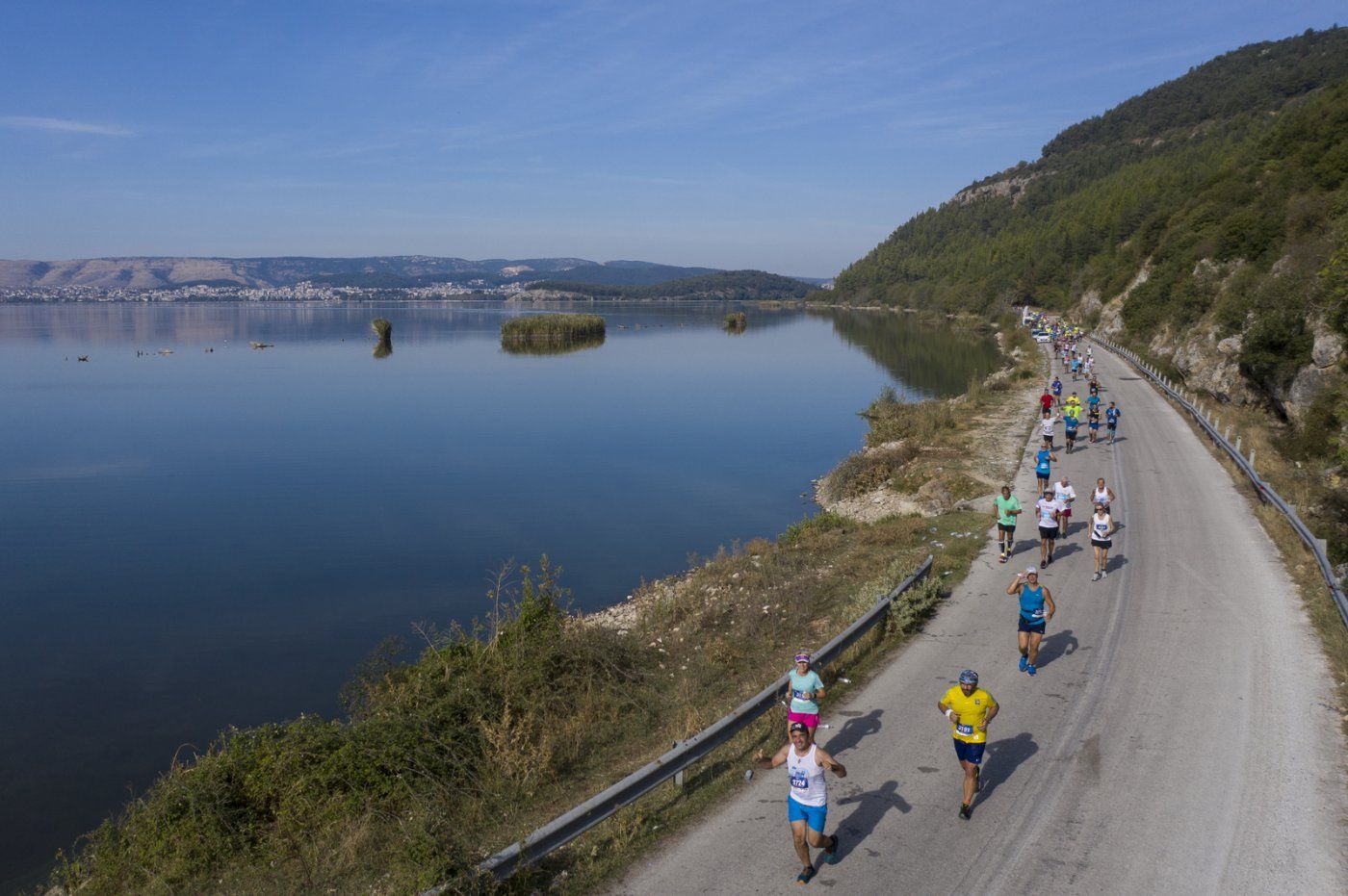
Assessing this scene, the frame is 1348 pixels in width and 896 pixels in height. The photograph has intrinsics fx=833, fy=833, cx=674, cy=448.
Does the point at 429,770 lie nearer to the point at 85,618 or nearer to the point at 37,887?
the point at 37,887

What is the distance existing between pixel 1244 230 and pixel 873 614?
48.3 m

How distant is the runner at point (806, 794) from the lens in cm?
679

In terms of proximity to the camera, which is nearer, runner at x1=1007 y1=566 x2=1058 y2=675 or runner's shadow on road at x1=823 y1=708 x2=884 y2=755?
runner's shadow on road at x1=823 y1=708 x2=884 y2=755

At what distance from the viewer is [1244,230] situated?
155 feet

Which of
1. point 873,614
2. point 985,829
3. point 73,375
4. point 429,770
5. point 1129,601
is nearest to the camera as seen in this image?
point 985,829

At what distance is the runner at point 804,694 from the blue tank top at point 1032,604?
3617 mm

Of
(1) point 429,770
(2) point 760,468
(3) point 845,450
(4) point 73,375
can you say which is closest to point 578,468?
(2) point 760,468

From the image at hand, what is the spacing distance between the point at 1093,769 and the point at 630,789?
4.67m

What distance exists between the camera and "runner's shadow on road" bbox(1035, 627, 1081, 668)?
11320mm

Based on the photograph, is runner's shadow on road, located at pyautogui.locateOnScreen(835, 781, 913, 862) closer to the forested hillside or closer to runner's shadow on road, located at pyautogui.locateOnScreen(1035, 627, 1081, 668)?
runner's shadow on road, located at pyautogui.locateOnScreen(1035, 627, 1081, 668)

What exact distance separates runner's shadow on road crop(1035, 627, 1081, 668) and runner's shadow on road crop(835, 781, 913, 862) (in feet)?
13.4

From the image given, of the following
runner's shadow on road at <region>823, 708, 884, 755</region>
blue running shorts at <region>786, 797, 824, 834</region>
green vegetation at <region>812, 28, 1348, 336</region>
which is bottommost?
runner's shadow on road at <region>823, 708, 884, 755</region>

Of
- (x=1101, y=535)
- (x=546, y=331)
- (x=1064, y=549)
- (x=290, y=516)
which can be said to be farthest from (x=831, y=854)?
(x=546, y=331)

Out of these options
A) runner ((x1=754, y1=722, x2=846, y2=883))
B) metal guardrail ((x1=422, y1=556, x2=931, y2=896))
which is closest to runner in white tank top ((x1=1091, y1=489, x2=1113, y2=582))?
metal guardrail ((x1=422, y1=556, x2=931, y2=896))
